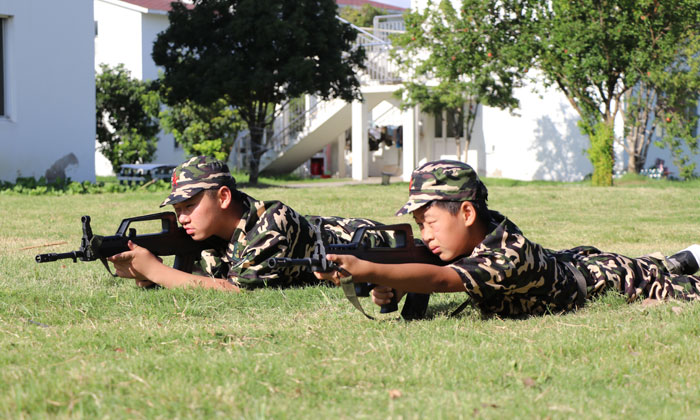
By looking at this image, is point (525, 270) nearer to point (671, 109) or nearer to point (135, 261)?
point (135, 261)

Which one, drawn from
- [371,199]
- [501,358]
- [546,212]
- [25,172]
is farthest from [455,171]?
[25,172]

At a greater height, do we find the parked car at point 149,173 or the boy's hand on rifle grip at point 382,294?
the parked car at point 149,173

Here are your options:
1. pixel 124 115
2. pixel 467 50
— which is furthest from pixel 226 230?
pixel 124 115

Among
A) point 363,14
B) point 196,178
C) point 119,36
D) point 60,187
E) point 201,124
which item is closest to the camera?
point 196,178

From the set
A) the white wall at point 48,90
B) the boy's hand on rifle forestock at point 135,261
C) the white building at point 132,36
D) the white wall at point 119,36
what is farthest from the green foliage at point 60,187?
the white wall at point 119,36

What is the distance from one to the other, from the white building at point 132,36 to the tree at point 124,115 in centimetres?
249

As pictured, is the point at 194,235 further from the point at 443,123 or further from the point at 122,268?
the point at 443,123

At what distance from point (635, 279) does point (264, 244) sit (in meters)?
2.38

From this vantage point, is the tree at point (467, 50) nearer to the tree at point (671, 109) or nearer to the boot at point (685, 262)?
the tree at point (671, 109)

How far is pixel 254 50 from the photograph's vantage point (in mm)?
24953

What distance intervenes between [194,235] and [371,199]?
11985mm

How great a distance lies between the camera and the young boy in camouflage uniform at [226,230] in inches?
218

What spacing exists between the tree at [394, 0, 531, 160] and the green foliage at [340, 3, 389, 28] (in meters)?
22.6

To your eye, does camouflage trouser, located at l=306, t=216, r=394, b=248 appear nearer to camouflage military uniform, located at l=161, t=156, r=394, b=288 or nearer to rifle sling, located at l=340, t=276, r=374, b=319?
camouflage military uniform, located at l=161, t=156, r=394, b=288
